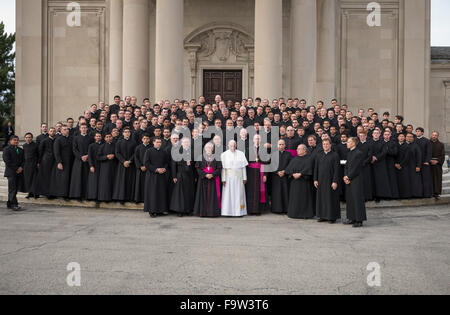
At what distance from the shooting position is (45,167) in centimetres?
1291

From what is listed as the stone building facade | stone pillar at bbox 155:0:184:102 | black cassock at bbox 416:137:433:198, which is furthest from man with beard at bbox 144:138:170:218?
the stone building facade

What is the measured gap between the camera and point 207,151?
11.0 meters

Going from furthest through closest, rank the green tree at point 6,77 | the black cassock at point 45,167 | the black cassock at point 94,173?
the green tree at point 6,77, the black cassock at point 45,167, the black cassock at point 94,173

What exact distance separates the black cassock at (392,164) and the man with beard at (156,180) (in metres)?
6.58

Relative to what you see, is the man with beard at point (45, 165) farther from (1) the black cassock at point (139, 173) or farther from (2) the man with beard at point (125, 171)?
(1) the black cassock at point (139, 173)

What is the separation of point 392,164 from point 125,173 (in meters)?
7.96

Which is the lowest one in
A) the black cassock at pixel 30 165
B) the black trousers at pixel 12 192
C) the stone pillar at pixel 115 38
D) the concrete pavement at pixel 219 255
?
the concrete pavement at pixel 219 255

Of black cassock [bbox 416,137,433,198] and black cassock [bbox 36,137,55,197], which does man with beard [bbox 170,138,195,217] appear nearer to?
black cassock [bbox 36,137,55,197]

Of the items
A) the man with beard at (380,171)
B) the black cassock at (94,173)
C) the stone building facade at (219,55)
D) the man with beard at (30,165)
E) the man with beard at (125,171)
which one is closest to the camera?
the man with beard at (125,171)

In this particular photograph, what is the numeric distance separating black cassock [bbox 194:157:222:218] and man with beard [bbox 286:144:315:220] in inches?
74.0

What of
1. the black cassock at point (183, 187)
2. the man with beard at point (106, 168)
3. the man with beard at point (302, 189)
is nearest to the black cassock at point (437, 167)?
the man with beard at point (302, 189)

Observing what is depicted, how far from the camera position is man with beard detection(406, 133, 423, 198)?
12981mm

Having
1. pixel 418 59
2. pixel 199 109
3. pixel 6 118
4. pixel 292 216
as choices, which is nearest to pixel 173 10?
pixel 199 109

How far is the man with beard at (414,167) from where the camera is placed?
12981 mm
